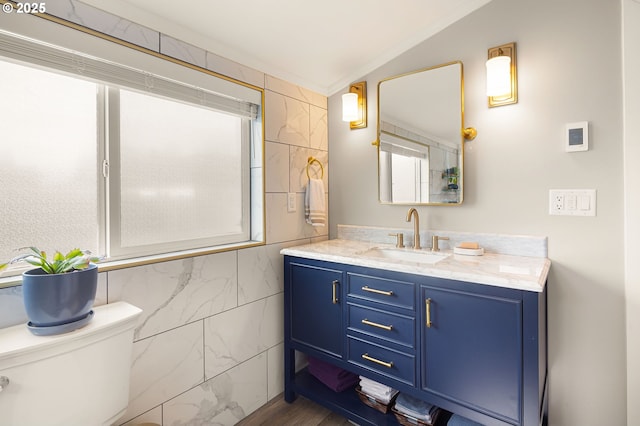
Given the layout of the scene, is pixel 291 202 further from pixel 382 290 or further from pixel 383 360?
pixel 383 360

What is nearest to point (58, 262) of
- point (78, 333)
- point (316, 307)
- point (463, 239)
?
point (78, 333)

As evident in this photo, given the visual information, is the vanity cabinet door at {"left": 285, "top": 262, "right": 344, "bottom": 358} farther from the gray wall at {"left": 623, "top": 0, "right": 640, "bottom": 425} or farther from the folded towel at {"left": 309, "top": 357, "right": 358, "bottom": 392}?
the gray wall at {"left": 623, "top": 0, "right": 640, "bottom": 425}

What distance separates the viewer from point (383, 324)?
62.0 inches

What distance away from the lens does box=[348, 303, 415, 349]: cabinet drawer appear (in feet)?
4.93

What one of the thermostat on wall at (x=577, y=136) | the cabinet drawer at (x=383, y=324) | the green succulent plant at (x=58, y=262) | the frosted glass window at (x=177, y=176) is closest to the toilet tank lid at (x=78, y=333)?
the green succulent plant at (x=58, y=262)

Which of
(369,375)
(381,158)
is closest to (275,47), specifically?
(381,158)

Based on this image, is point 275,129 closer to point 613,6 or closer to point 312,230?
point 312,230

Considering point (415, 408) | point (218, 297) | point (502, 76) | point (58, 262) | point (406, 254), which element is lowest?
point (415, 408)

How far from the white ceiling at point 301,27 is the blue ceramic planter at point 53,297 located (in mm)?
1041

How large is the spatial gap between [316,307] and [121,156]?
122cm

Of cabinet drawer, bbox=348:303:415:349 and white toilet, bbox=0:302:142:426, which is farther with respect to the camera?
cabinet drawer, bbox=348:303:415:349

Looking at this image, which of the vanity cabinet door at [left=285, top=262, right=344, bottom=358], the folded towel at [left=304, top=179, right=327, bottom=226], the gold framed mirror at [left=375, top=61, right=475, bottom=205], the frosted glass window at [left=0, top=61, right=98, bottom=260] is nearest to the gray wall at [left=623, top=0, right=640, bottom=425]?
the gold framed mirror at [left=375, top=61, right=475, bottom=205]

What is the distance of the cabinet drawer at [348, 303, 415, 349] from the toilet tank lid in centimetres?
98

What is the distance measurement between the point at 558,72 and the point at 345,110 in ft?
3.76
